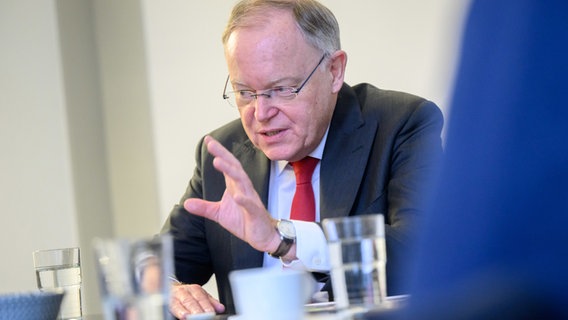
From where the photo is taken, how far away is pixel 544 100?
1.57 feet

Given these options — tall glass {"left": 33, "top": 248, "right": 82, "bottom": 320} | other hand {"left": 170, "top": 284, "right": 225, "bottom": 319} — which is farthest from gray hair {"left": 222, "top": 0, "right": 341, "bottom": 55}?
tall glass {"left": 33, "top": 248, "right": 82, "bottom": 320}

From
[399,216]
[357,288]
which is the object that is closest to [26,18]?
[399,216]

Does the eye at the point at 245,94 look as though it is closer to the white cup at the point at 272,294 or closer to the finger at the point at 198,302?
the finger at the point at 198,302

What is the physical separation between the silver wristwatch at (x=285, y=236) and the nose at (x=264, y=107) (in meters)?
0.59

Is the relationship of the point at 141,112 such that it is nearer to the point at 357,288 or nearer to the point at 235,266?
the point at 235,266

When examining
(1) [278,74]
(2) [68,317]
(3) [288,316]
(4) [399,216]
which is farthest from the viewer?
(1) [278,74]

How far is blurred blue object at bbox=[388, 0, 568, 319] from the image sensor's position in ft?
1.57

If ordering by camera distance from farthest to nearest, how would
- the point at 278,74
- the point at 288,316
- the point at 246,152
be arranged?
the point at 246,152 → the point at 278,74 → the point at 288,316

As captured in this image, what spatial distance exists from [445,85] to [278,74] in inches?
89.5

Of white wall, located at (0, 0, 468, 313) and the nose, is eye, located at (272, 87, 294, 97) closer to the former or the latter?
the nose

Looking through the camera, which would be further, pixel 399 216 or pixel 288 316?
pixel 399 216

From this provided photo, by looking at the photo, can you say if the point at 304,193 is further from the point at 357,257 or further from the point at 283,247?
the point at 357,257

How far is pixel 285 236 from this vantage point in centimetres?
227

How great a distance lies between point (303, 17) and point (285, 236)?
2.88ft
